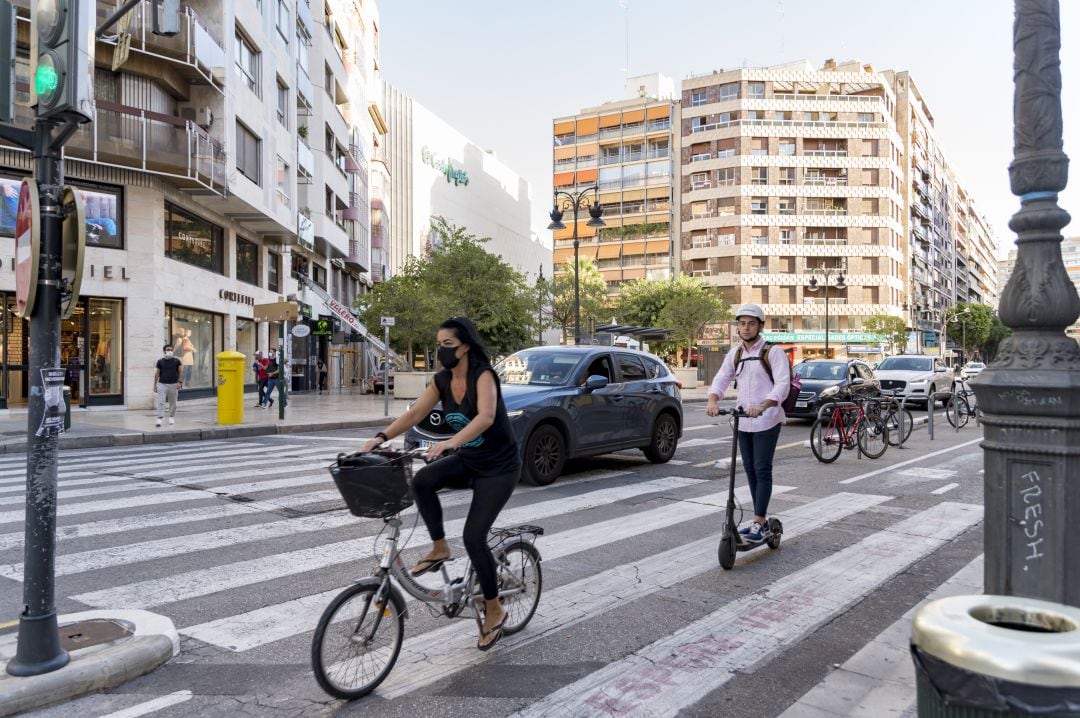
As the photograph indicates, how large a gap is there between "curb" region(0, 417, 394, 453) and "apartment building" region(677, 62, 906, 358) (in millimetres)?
54117

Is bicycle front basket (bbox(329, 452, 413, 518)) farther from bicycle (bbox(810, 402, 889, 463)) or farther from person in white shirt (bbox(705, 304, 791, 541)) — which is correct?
bicycle (bbox(810, 402, 889, 463))

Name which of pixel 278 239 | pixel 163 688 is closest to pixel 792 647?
pixel 163 688

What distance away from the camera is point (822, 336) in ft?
219

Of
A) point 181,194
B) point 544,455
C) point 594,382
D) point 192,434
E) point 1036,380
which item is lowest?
point 192,434

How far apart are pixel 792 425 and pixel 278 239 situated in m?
22.4

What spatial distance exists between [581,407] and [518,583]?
18.3 ft

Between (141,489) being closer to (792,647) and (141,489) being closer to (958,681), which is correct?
(792,647)

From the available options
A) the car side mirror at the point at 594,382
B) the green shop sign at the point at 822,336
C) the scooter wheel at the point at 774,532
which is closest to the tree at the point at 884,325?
the green shop sign at the point at 822,336

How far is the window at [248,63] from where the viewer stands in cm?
2656

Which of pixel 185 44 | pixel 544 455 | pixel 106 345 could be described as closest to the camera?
pixel 544 455

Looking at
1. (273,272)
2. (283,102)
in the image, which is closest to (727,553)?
(273,272)

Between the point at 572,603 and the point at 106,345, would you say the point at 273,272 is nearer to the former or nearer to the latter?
the point at 106,345

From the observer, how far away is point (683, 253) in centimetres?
7231

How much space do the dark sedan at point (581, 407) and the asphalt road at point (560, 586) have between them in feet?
1.72
